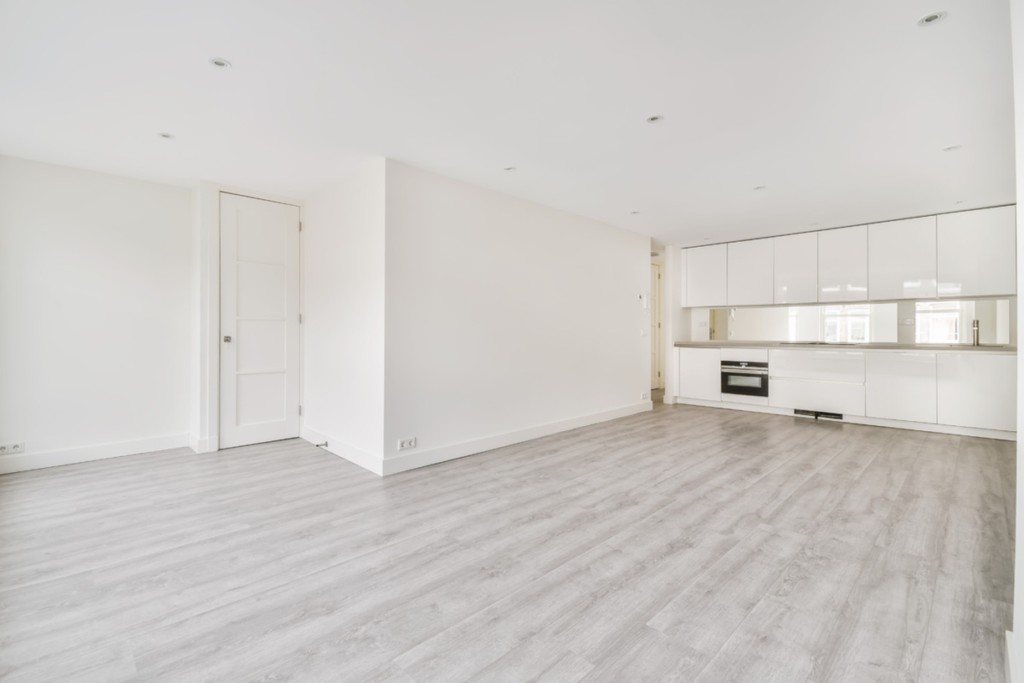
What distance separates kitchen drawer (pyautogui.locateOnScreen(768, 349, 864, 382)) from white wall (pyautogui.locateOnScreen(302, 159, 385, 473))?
5.41 meters

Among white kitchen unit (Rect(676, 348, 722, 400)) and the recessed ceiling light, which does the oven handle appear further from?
the recessed ceiling light

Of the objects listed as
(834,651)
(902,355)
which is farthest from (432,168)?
(902,355)

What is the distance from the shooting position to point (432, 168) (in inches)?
151

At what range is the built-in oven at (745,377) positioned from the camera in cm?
628

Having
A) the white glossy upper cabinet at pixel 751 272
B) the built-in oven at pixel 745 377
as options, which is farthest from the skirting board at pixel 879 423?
the white glossy upper cabinet at pixel 751 272

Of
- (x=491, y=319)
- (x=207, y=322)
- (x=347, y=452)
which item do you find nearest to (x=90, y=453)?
(x=207, y=322)

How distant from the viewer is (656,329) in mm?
8422

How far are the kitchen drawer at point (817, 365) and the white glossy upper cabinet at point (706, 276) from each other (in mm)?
1317

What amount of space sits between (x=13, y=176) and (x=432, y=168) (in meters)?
3.39

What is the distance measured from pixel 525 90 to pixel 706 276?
5.55m

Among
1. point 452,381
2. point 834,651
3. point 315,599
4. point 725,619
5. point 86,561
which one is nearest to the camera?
point 834,651

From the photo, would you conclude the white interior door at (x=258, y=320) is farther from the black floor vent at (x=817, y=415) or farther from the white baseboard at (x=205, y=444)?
the black floor vent at (x=817, y=415)

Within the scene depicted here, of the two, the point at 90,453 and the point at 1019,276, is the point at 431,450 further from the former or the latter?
the point at 1019,276

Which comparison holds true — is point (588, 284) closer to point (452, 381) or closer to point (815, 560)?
point (452, 381)
